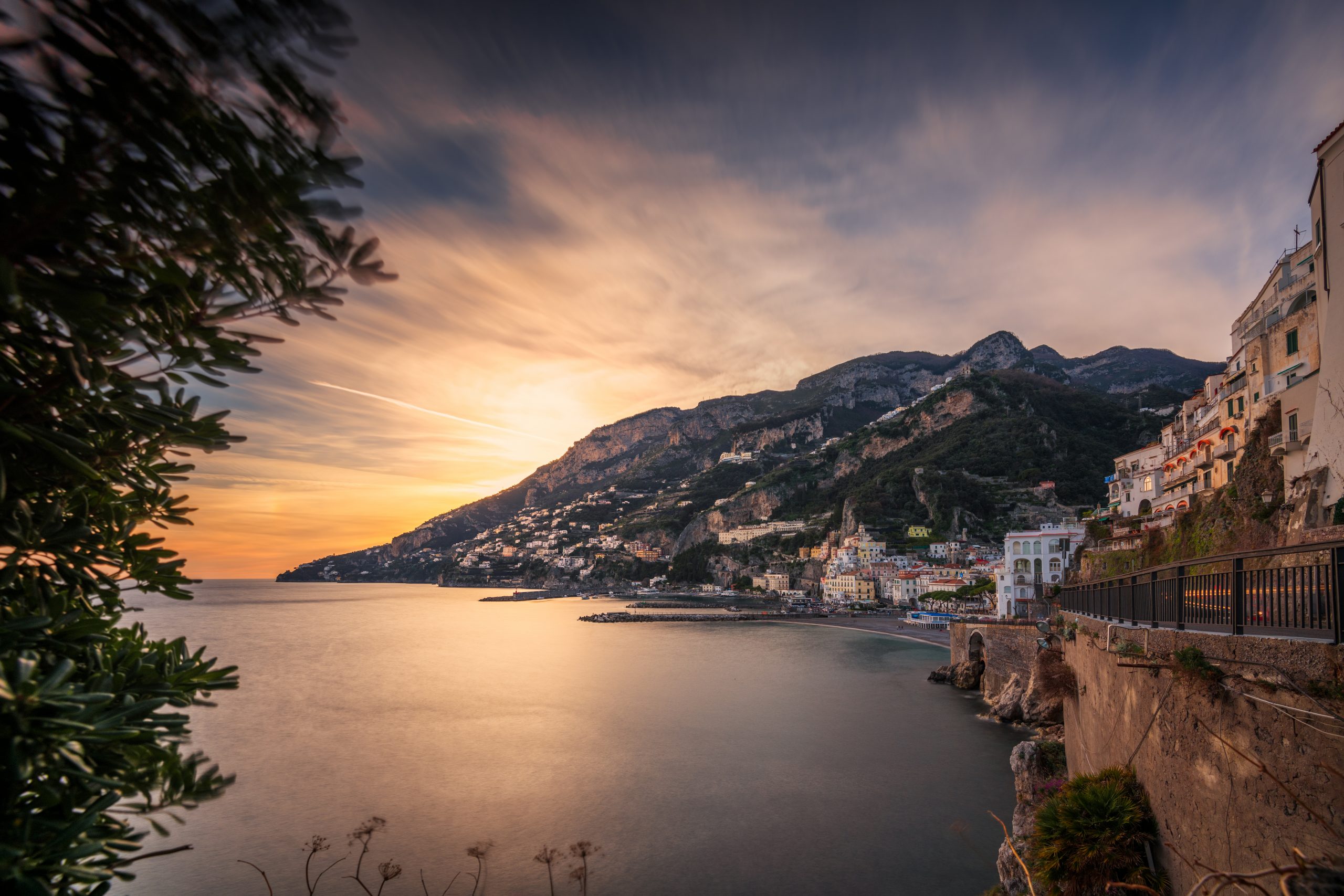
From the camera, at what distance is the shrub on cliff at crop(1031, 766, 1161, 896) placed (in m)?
4.96

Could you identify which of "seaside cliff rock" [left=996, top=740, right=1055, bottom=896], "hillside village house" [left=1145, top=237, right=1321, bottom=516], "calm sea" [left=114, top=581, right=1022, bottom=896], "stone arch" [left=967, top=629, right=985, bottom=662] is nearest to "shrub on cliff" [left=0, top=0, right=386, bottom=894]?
"seaside cliff rock" [left=996, top=740, right=1055, bottom=896]

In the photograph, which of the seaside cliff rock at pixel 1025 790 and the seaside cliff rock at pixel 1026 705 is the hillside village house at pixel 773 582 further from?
the seaside cliff rock at pixel 1025 790

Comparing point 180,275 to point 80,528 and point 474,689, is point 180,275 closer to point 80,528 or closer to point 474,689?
point 80,528

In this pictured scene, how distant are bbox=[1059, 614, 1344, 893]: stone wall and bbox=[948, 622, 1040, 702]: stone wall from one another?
20.1 m

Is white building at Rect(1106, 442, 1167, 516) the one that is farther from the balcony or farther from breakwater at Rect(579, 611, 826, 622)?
breakwater at Rect(579, 611, 826, 622)

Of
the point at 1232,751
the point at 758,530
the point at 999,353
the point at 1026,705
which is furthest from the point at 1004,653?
the point at 999,353

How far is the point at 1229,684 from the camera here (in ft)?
12.3

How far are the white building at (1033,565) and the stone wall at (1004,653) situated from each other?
1165 centimetres

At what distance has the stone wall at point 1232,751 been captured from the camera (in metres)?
3.05

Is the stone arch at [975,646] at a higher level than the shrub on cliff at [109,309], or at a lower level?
lower

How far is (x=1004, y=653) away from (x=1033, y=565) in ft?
62.7

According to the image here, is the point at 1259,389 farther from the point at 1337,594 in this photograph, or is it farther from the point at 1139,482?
the point at 1337,594

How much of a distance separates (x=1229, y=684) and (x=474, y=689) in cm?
3659

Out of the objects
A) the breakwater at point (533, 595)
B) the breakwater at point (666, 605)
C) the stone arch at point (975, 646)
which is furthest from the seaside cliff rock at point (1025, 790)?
the breakwater at point (533, 595)
